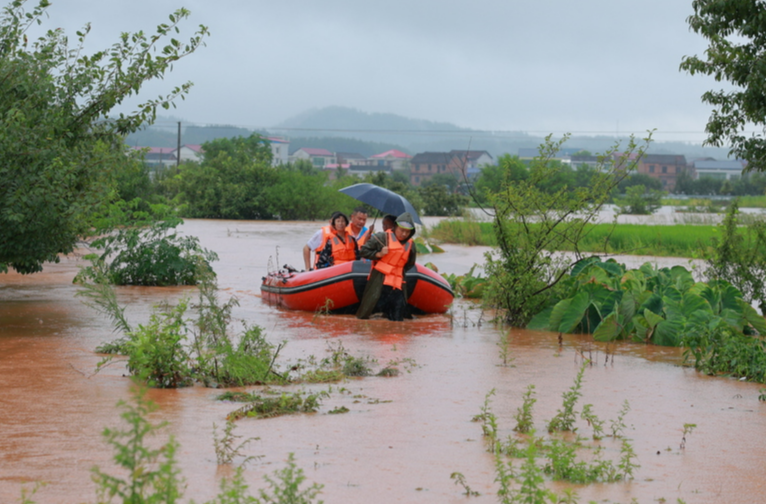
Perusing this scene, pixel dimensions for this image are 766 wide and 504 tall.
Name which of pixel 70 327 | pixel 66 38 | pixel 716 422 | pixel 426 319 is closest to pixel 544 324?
pixel 426 319

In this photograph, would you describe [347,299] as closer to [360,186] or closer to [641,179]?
[360,186]

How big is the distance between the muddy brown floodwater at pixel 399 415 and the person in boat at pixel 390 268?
0.34 m

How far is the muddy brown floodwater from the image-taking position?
186 inches

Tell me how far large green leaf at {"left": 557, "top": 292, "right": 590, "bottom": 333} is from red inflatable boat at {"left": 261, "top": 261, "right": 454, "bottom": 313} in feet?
6.42

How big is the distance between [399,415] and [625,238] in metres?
18.6

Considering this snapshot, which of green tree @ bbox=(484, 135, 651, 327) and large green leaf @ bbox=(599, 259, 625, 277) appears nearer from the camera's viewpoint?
green tree @ bbox=(484, 135, 651, 327)

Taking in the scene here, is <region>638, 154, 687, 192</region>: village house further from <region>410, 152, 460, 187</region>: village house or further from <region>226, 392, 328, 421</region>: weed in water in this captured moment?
<region>226, 392, 328, 421</region>: weed in water

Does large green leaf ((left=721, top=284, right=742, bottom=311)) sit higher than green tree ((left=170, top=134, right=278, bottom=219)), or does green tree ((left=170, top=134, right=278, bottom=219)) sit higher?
green tree ((left=170, top=134, right=278, bottom=219))

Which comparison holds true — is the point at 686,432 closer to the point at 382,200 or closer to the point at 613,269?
the point at 613,269

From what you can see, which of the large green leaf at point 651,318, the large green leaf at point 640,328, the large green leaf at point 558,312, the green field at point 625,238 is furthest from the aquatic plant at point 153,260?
the green field at point 625,238

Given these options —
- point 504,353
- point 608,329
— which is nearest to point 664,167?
point 608,329

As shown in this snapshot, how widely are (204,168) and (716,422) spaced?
3547 centimetres

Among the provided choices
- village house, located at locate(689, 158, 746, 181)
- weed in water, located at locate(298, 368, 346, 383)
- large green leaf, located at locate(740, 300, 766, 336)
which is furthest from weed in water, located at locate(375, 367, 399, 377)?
village house, located at locate(689, 158, 746, 181)

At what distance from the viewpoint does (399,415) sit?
20.6ft
